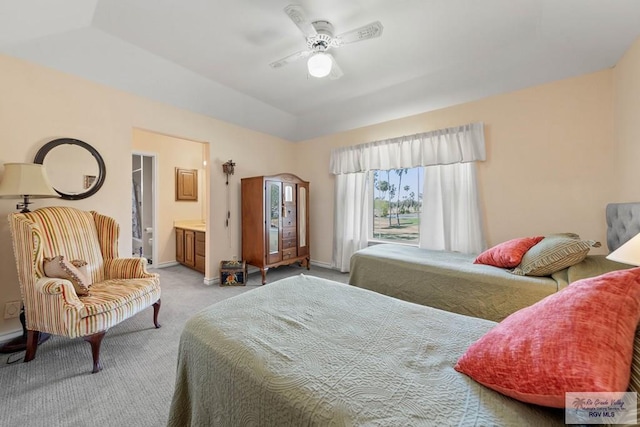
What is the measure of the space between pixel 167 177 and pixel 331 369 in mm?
4970

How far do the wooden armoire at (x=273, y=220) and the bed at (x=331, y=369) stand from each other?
238cm

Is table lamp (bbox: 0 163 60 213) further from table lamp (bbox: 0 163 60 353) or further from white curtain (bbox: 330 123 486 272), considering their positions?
white curtain (bbox: 330 123 486 272)

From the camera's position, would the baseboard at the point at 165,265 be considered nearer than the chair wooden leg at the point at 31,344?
No

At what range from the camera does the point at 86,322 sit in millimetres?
1757

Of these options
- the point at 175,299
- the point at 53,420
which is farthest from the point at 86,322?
the point at 175,299

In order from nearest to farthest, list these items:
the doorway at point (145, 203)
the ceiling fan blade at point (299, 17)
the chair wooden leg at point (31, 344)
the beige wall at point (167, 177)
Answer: the ceiling fan blade at point (299, 17) < the chair wooden leg at point (31, 344) < the beige wall at point (167, 177) < the doorway at point (145, 203)

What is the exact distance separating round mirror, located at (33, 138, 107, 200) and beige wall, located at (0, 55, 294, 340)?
7 centimetres

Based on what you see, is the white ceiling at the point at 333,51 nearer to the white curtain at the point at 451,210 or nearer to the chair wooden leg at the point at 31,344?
the white curtain at the point at 451,210

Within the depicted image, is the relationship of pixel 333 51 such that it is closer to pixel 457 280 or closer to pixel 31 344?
pixel 457 280

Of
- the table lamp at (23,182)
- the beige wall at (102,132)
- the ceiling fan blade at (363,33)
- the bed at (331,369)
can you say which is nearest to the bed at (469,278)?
the bed at (331,369)

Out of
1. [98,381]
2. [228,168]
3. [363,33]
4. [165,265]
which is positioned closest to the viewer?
[98,381]

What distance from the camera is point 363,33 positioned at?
→ 1.84 m

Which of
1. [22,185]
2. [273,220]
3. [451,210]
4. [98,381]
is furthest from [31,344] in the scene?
[451,210]

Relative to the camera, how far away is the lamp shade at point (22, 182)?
1921 millimetres
